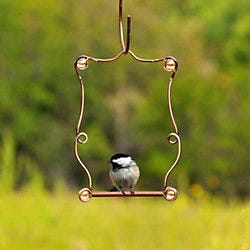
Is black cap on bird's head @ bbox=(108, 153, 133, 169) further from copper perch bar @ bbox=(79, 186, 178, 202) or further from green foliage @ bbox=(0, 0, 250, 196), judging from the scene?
green foliage @ bbox=(0, 0, 250, 196)

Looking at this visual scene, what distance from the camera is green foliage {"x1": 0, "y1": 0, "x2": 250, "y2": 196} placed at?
2705 cm

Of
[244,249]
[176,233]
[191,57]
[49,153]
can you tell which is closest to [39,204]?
[176,233]

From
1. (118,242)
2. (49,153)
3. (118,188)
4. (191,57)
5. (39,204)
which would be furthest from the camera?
(191,57)

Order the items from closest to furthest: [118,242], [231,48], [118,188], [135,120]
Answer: [118,188] < [118,242] < [135,120] < [231,48]

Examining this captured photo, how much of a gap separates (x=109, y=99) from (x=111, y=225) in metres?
21.8

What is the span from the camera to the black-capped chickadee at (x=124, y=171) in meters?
2.59

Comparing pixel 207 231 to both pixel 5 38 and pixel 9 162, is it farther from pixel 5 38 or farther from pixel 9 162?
pixel 5 38

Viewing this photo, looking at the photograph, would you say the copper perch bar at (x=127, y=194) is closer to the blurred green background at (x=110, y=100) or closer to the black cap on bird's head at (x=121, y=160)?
the black cap on bird's head at (x=121, y=160)

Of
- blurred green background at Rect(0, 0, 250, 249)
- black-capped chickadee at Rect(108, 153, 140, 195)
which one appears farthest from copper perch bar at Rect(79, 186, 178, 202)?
blurred green background at Rect(0, 0, 250, 249)

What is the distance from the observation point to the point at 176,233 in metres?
6.14

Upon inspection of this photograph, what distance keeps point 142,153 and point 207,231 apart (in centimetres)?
2310

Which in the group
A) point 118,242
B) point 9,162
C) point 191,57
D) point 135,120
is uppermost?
Result: point 191,57

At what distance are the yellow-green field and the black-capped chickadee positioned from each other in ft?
8.02

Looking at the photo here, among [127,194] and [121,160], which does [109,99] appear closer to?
[121,160]
